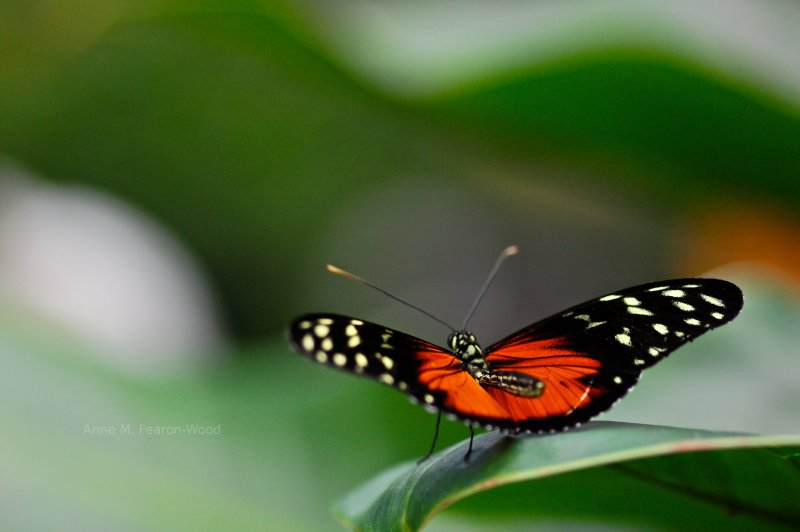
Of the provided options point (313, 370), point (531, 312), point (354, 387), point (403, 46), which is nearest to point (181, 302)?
point (313, 370)

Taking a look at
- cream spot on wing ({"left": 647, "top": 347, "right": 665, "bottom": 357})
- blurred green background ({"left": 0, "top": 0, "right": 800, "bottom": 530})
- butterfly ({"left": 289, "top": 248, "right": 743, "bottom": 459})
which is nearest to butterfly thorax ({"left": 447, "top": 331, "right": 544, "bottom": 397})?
butterfly ({"left": 289, "top": 248, "right": 743, "bottom": 459})

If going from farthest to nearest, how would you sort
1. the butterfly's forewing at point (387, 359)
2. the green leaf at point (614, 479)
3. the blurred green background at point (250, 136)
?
1. the blurred green background at point (250, 136)
2. the butterfly's forewing at point (387, 359)
3. the green leaf at point (614, 479)

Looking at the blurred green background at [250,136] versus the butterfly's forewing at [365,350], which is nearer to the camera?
the butterfly's forewing at [365,350]

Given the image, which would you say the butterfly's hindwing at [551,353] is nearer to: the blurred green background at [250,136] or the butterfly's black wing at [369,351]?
the butterfly's black wing at [369,351]

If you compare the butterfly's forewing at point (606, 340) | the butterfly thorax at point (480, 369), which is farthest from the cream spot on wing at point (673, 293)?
the butterfly thorax at point (480, 369)

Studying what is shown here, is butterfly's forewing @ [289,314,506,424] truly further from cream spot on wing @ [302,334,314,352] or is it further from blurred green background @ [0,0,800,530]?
blurred green background @ [0,0,800,530]

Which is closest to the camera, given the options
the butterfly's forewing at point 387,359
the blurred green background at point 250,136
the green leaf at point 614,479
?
the green leaf at point 614,479

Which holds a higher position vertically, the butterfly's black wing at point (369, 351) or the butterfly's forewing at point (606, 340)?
the butterfly's forewing at point (606, 340)

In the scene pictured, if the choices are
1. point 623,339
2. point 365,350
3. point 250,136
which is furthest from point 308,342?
point 250,136
